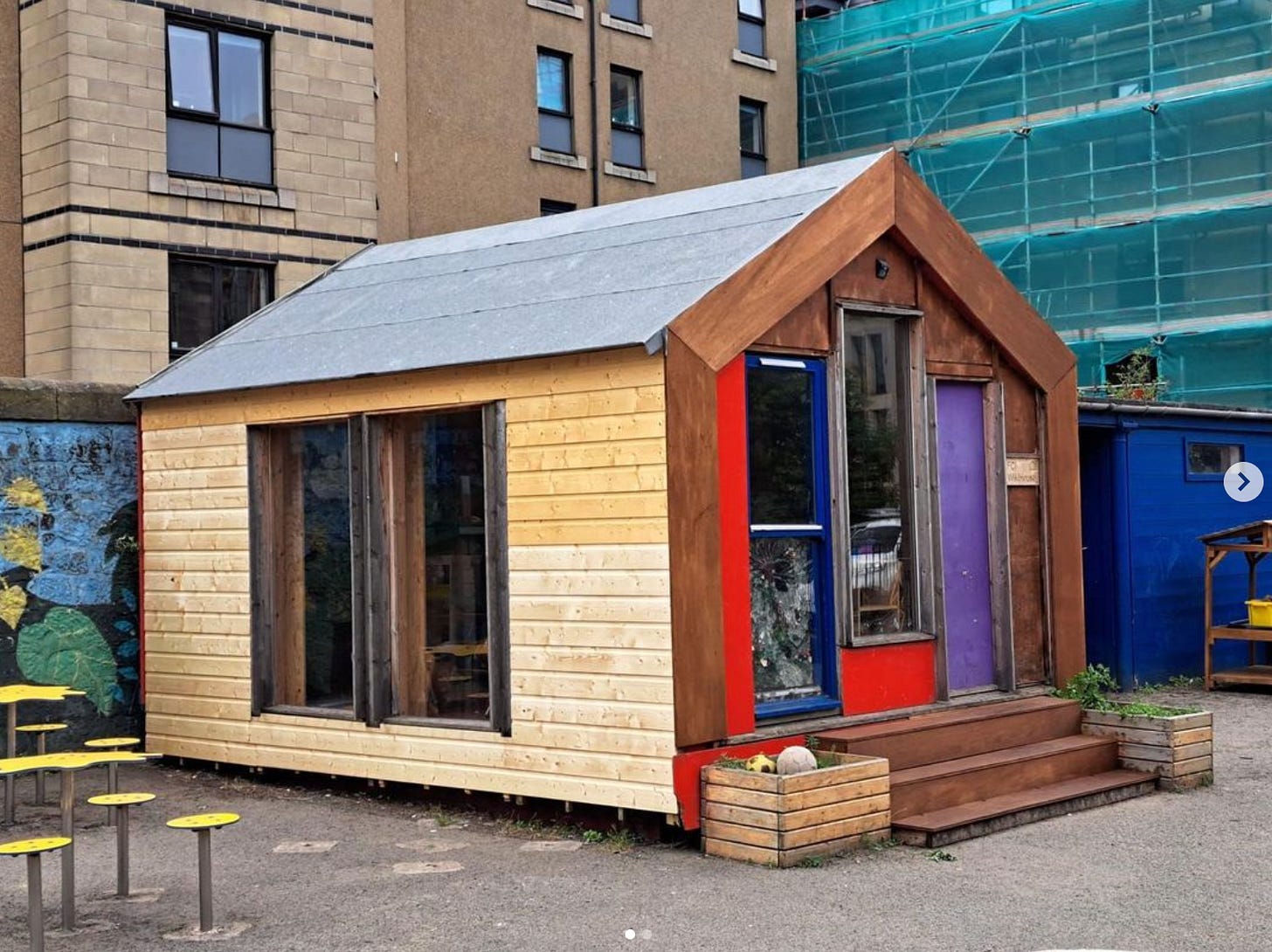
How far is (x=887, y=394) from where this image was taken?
34.4 ft

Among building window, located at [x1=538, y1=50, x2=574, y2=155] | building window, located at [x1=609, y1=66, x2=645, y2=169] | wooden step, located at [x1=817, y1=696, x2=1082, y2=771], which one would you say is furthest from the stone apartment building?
wooden step, located at [x1=817, y1=696, x2=1082, y2=771]

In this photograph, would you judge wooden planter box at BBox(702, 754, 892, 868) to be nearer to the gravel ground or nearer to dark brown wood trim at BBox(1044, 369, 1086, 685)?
the gravel ground

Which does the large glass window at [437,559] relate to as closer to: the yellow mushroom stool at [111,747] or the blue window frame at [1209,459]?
the yellow mushroom stool at [111,747]

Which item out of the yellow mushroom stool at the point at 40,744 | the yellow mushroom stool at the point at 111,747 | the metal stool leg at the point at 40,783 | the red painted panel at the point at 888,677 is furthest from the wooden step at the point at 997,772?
the metal stool leg at the point at 40,783

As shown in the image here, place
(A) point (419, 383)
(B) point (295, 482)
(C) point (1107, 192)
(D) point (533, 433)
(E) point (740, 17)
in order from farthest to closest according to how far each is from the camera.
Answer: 1. (E) point (740, 17)
2. (C) point (1107, 192)
3. (B) point (295, 482)
4. (A) point (419, 383)
5. (D) point (533, 433)

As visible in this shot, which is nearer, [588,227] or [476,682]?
[476,682]

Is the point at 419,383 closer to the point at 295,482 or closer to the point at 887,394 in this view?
the point at 295,482

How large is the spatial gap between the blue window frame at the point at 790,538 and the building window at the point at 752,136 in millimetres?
22002

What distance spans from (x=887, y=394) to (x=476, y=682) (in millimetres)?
3246

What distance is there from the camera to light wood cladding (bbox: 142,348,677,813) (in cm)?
874

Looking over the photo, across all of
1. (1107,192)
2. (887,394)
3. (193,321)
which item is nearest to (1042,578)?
(887,394)

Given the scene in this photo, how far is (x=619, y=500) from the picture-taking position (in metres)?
8.91

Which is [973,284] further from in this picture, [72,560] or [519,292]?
[72,560]

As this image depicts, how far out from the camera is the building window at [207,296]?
66.2 ft
